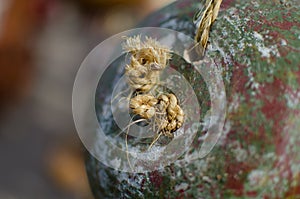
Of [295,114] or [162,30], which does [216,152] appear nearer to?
[295,114]

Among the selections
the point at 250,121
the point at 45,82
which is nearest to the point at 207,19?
the point at 250,121

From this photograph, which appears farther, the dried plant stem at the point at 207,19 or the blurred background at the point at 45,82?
the blurred background at the point at 45,82

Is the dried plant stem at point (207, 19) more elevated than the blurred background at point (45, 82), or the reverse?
the dried plant stem at point (207, 19)

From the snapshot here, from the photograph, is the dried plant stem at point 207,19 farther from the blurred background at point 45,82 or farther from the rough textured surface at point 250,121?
the blurred background at point 45,82

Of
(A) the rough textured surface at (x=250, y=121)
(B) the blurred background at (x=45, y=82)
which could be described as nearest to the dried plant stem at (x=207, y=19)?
(A) the rough textured surface at (x=250, y=121)

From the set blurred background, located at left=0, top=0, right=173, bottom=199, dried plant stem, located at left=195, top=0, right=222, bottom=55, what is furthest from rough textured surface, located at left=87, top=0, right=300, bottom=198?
blurred background, located at left=0, top=0, right=173, bottom=199

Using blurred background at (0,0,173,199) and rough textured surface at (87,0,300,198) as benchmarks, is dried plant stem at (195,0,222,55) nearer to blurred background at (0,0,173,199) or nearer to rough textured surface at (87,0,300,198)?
rough textured surface at (87,0,300,198)
